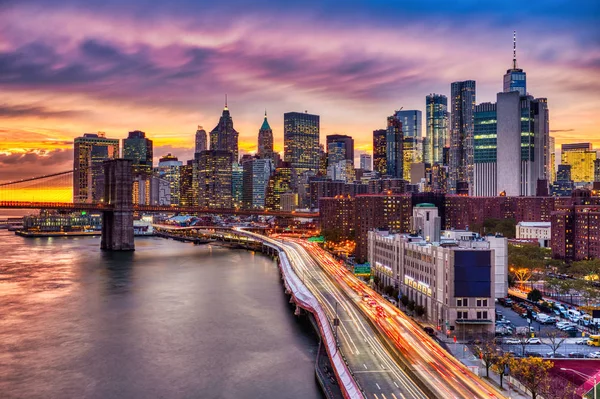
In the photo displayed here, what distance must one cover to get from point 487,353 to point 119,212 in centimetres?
8989

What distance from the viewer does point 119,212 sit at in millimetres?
107938

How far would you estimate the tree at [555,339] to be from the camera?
34.1 m

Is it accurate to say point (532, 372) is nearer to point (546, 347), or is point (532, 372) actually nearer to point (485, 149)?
point (546, 347)

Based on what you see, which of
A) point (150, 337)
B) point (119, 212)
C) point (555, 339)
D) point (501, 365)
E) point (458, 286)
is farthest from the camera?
point (119, 212)

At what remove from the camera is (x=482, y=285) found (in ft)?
129

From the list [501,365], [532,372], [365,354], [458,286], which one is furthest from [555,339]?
[365,354]

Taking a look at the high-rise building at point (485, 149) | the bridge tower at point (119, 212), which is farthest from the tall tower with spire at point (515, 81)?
the bridge tower at point (119, 212)

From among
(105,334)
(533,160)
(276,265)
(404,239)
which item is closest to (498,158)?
(533,160)

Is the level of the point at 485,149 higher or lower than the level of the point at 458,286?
higher

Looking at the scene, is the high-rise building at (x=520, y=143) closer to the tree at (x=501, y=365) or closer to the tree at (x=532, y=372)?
the tree at (x=501, y=365)

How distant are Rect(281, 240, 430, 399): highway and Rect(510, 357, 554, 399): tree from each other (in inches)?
222

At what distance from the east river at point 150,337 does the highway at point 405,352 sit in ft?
12.6

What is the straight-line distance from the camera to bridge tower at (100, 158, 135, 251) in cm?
10738

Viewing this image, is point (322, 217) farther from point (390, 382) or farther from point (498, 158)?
point (390, 382)
